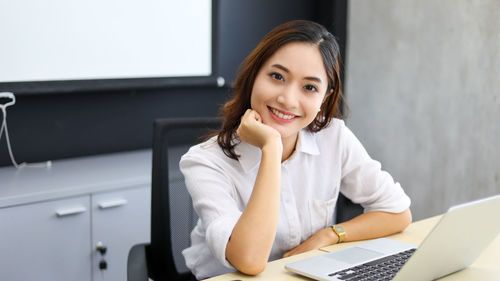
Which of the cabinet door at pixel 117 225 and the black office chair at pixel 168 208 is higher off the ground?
the black office chair at pixel 168 208

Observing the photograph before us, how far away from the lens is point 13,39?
2.51 m

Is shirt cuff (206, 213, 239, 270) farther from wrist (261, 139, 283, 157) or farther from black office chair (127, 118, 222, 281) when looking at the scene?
black office chair (127, 118, 222, 281)

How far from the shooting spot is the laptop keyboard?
4.22 ft

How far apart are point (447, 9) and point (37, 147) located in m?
2.04

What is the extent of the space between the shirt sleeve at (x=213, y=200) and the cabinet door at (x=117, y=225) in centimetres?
91

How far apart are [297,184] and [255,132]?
256mm

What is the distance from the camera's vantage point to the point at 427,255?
1188 mm

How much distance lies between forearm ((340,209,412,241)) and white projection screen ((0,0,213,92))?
5.07 ft

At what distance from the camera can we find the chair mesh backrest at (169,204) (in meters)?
1.72

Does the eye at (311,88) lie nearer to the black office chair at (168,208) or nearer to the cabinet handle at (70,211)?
the black office chair at (168,208)

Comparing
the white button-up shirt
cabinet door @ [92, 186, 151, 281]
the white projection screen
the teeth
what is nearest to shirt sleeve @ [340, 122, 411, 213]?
the white button-up shirt

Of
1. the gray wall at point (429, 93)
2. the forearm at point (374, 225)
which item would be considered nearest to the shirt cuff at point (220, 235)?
the forearm at point (374, 225)

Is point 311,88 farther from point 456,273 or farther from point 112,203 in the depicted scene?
point 112,203

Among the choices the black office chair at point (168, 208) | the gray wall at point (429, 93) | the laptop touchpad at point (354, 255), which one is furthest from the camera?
the gray wall at point (429, 93)
